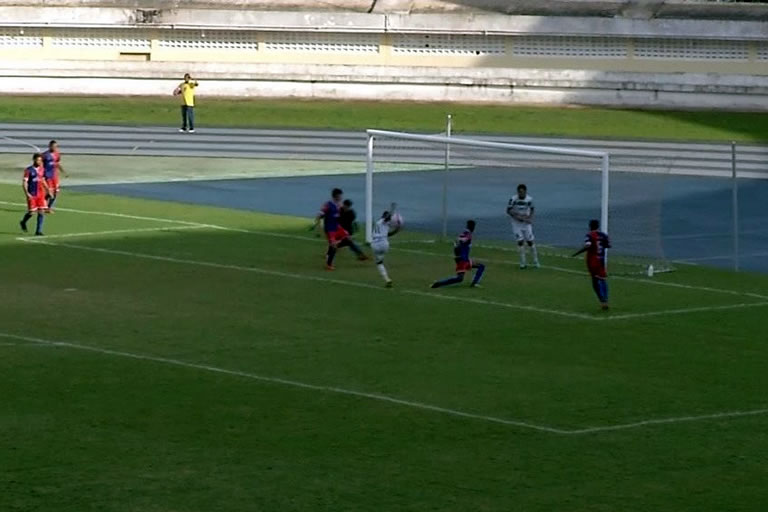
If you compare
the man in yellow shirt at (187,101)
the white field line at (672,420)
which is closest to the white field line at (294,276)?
the white field line at (672,420)

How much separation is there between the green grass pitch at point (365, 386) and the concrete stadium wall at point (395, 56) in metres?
25.0

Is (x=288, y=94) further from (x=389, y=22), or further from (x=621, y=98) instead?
(x=621, y=98)

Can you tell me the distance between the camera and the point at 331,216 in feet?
87.8

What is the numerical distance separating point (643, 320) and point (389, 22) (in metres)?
35.7

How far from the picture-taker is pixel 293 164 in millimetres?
43750

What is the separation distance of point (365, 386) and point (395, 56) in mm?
39896

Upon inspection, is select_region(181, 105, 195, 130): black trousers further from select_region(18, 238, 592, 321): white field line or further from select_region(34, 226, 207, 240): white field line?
select_region(18, 238, 592, 321): white field line

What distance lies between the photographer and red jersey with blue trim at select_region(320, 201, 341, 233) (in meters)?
26.6

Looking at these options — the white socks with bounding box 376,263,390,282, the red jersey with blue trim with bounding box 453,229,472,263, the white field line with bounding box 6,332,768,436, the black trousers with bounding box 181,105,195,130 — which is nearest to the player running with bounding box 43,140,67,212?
the white socks with bounding box 376,263,390,282

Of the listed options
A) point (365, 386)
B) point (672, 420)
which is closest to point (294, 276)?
point (365, 386)

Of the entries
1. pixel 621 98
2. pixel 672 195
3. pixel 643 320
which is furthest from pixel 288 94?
pixel 643 320

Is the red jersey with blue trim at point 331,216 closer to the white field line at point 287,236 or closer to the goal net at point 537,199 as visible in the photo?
the white field line at point 287,236

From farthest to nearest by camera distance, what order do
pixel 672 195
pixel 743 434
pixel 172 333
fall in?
1. pixel 672 195
2. pixel 172 333
3. pixel 743 434

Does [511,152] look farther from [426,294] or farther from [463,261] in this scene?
[426,294]
